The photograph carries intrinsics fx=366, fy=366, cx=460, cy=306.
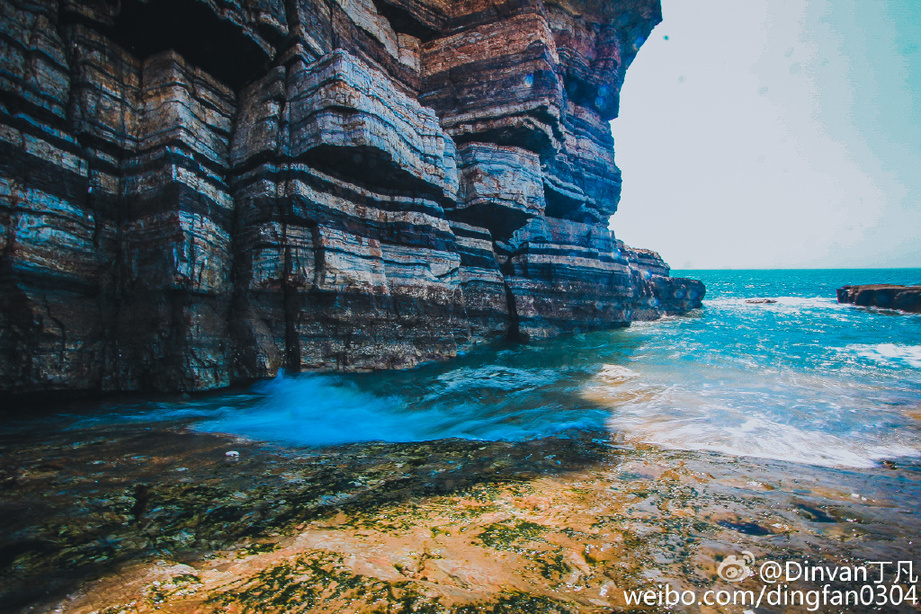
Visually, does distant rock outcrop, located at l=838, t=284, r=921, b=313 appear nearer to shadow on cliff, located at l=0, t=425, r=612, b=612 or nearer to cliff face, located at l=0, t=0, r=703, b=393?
cliff face, located at l=0, t=0, r=703, b=393

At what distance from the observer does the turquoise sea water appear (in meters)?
5.70

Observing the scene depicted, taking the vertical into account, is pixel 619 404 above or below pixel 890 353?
above

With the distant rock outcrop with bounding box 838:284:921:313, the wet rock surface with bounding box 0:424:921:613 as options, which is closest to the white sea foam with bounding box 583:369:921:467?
the wet rock surface with bounding box 0:424:921:613

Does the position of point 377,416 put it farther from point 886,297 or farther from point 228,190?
point 886,297

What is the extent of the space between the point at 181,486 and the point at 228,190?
7.81m

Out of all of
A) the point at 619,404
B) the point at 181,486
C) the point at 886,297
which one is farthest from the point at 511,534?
the point at 886,297

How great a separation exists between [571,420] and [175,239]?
27.5 ft

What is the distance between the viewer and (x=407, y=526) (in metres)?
2.69

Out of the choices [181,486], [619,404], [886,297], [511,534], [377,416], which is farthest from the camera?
[886,297]

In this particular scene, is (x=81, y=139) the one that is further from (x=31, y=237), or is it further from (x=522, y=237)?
(x=522, y=237)

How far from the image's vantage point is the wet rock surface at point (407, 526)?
6.36 feet

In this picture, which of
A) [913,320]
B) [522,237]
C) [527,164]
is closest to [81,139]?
[527,164]

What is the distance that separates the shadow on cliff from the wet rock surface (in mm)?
18

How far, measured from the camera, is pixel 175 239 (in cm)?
729
